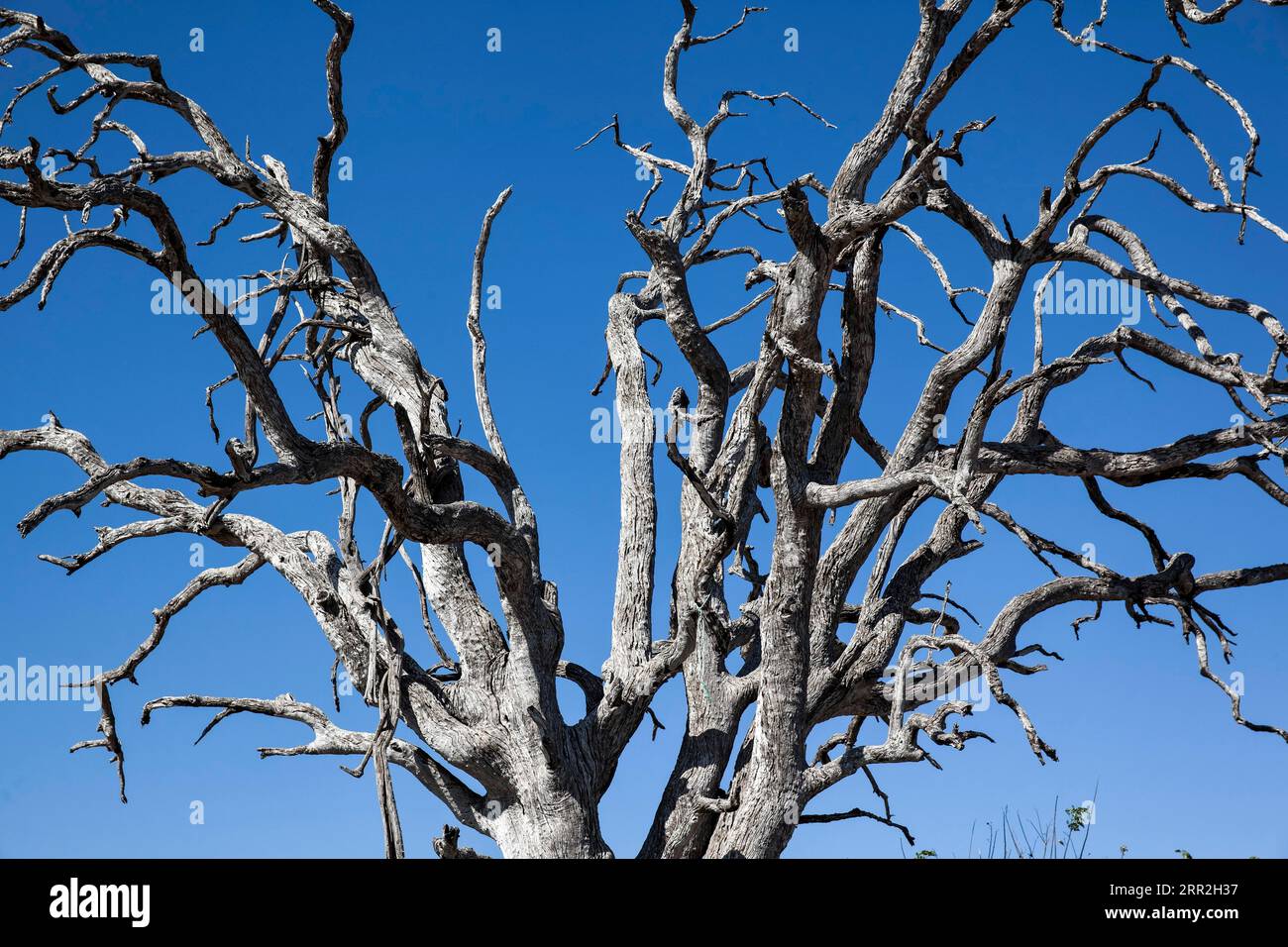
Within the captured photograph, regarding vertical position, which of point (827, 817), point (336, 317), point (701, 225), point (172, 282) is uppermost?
point (701, 225)

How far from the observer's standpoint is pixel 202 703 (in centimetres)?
Result: 784

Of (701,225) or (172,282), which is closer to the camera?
(172,282)

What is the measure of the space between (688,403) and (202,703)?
3811mm

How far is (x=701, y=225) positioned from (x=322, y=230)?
304 centimetres

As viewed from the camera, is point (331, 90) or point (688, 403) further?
point (688, 403)

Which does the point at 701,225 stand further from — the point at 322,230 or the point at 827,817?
the point at 827,817

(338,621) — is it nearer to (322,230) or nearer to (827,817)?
(322,230)

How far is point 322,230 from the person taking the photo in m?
7.56

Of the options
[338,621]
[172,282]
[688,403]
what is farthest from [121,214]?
[688,403]

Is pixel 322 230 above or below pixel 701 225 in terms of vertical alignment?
below
